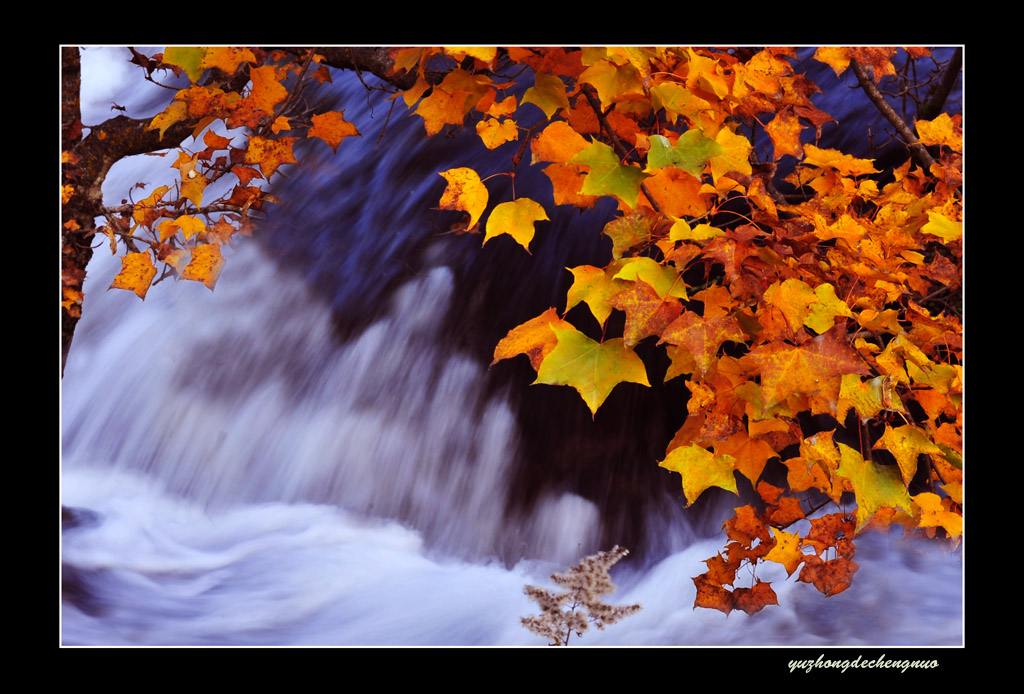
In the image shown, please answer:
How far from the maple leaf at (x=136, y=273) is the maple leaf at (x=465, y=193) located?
53 centimetres

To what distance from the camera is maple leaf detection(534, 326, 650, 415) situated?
125 centimetres

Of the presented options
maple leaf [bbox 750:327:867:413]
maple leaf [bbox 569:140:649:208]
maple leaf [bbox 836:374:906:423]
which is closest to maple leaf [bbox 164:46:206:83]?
maple leaf [bbox 569:140:649:208]

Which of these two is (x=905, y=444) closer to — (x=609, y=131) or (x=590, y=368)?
(x=590, y=368)

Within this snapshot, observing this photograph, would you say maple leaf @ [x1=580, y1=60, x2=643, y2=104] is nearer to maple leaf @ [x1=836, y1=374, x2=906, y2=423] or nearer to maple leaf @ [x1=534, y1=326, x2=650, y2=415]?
maple leaf @ [x1=534, y1=326, x2=650, y2=415]

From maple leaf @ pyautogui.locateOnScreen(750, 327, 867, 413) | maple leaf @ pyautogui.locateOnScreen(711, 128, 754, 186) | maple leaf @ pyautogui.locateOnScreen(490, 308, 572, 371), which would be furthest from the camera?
maple leaf @ pyautogui.locateOnScreen(490, 308, 572, 371)

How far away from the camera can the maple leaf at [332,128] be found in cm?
143

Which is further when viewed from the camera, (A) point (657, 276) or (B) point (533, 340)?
(B) point (533, 340)

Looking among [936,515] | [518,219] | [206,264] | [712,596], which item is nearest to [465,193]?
[518,219]

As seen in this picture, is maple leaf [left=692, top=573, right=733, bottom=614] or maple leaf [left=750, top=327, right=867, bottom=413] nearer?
maple leaf [left=750, top=327, right=867, bottom=413]

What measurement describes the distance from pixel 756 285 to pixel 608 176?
275 millimetres

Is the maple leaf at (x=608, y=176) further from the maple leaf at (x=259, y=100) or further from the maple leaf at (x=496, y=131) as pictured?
the maple leaf at (x=259, y=100)

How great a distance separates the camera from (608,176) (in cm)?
121

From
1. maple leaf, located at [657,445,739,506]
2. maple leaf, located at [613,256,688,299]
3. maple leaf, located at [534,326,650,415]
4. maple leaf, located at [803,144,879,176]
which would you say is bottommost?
maple leaf, located at [657,445,739,506]

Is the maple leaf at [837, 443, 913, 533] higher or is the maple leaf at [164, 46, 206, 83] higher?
the maple leaf at [164, 46, 206, 83]
